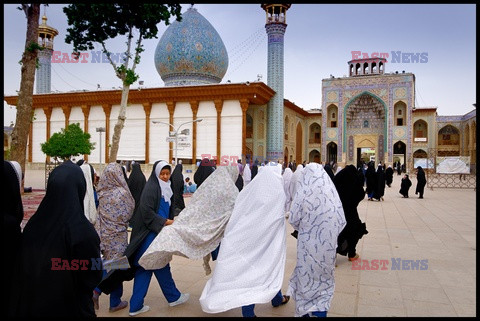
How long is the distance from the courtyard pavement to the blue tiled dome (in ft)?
70.9

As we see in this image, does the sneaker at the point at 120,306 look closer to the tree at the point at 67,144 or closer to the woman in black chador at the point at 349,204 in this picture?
the woman in black chador at the point at 349,204

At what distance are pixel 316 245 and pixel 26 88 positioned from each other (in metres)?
10.4

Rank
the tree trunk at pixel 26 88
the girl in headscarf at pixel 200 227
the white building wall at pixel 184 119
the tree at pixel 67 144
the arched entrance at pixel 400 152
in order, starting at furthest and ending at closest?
the arched entrance at pixel 400 152, the white building wall at pixel 184 119, the tree at pixel 67 144, the tree trunk at pixel 26 88, the girl in headscarf at pixel 200 227

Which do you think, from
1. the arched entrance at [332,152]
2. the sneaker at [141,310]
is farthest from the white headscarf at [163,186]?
the arched entrance at [332,152]

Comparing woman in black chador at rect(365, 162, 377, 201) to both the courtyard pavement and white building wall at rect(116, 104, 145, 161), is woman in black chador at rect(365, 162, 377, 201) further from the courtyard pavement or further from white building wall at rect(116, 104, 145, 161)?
white building wall at rect(116, 104, 145, 161)

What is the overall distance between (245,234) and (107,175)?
1.50m

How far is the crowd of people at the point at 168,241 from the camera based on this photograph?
189 cm

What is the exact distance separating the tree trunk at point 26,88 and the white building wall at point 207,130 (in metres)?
15.2

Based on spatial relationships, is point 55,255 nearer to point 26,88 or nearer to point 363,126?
point 26,88

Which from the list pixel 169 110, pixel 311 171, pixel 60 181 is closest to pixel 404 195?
pixel 311 171

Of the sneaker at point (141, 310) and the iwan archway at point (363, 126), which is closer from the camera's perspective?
the sneaker at point (141, 310)

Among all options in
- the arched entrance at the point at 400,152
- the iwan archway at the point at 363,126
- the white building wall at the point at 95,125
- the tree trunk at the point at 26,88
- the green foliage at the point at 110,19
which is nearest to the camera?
the tree trunk at the point at 26,88

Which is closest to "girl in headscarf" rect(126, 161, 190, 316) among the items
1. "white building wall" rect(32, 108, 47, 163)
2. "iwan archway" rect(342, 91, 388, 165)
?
"iwan archway" rect(342, 91, 388, 165)

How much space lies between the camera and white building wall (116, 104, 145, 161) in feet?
90.0
